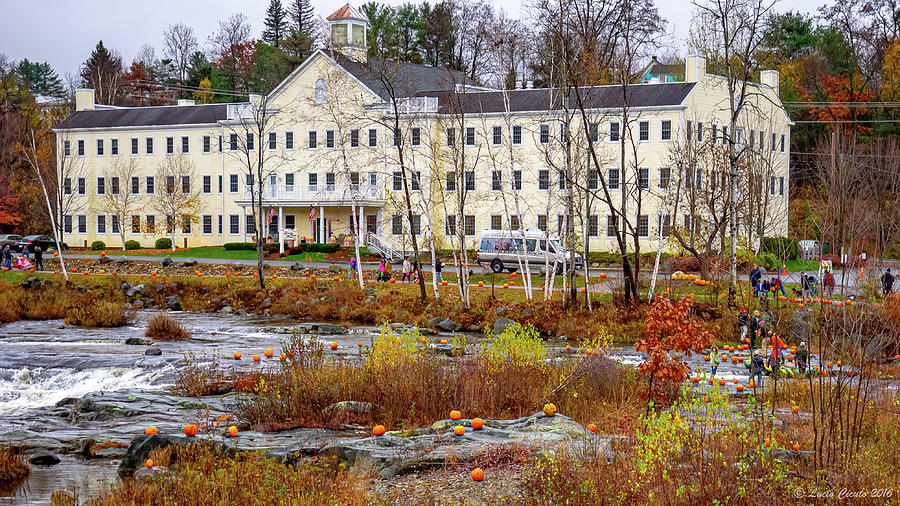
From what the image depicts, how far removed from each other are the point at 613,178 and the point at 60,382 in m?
37.7

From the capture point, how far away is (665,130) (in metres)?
51.6

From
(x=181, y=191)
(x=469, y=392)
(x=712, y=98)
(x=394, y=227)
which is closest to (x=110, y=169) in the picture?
(x=181, y=191)

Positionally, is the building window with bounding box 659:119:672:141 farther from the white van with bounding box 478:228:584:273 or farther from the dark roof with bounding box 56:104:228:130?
the dark roof with bounding box 56:104:228:130

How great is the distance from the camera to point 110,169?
68188 millimetres

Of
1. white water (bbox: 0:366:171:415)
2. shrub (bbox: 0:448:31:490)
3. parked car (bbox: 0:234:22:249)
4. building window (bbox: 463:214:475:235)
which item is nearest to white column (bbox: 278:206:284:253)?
building window (bbox: 463:214:475:235)

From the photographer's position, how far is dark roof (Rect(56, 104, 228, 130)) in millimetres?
66438

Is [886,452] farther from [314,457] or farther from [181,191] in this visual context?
[181,191]

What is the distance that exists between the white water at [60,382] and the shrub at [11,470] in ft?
18.8

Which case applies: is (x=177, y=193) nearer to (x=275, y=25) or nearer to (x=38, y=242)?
(x=38, y=242)

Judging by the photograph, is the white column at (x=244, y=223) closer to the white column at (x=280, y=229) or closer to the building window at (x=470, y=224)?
the white column at (x=280, y=229)

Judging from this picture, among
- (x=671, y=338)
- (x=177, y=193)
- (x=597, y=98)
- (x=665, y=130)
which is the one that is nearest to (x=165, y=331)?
(x=671, y=338)

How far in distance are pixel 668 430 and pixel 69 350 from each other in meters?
18.8

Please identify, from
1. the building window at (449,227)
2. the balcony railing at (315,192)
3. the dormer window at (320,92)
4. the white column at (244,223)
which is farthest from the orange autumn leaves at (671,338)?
the white column at (244,223)

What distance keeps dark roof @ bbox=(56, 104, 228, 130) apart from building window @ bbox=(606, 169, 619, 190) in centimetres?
2912
